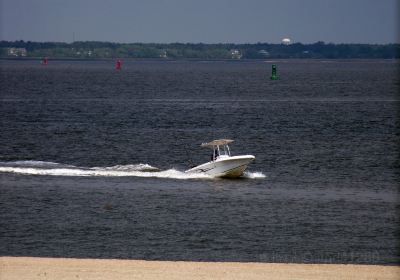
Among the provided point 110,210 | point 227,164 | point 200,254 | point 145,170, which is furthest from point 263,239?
point 145,170

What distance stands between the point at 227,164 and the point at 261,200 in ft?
→ 26.7

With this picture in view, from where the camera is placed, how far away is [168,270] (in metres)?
25.8

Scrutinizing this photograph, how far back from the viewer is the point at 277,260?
3244cm

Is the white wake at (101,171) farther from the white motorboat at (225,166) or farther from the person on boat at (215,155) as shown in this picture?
the person on boat at (215,155)

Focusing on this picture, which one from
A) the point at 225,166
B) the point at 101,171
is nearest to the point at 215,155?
the point at 225,166

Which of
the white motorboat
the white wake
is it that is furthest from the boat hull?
the white wake

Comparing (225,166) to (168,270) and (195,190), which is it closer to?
(195,190)

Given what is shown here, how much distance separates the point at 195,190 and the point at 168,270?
81.8 feet

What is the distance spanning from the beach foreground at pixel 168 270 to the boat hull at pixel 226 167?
27.7 m

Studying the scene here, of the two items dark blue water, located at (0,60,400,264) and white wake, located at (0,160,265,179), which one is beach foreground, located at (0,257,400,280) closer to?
dark blue water, located at (0,60,400,264)

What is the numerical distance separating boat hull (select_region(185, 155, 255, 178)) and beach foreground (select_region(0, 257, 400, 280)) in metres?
27.7

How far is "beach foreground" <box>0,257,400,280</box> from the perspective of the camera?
81.1 ft

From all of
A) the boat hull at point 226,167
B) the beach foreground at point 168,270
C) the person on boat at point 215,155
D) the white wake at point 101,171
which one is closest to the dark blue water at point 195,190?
the white wake at point 101,171

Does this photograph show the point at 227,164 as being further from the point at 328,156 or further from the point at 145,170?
the point at 328,156
